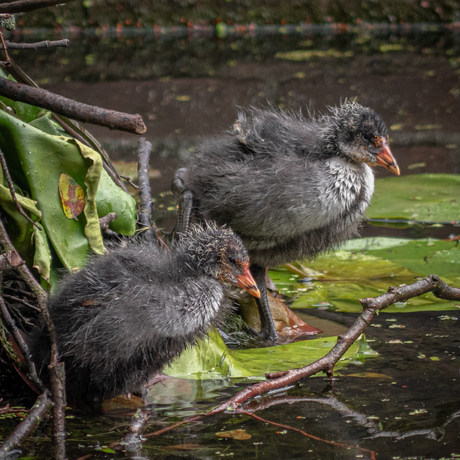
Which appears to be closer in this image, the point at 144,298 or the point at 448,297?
the point at 144,298

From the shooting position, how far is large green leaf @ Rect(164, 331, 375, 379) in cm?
297

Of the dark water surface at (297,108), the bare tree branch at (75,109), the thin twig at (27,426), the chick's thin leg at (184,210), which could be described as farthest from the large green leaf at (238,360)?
the bare tree branch at (75,109)

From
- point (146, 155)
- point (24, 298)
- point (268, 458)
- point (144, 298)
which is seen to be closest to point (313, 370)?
point (268, 458)

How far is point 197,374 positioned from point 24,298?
0.72m

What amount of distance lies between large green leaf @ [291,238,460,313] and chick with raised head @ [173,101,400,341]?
0.29 metres

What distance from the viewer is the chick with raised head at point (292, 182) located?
3.37 m

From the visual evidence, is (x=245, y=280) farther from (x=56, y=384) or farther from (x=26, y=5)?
(x=26, y=5)

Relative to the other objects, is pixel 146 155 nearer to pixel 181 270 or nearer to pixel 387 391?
pixel 181 270

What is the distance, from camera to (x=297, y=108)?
7562 millimetres

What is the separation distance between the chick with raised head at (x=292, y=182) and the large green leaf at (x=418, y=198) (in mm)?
1191

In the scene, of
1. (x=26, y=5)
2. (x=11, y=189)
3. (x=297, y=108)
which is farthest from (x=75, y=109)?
(x=297, y=108)

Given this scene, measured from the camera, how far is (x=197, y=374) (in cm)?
298

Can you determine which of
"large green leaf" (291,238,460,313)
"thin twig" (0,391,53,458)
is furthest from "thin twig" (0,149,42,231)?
"large green leaf" (291,238,460,313)

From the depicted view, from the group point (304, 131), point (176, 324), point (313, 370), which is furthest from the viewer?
point (304, 131)
